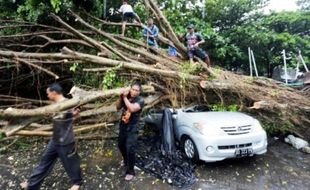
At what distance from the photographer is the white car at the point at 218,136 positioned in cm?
616

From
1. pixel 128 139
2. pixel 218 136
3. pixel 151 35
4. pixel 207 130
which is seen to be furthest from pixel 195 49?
pixel 128 139

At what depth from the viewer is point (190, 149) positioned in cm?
661

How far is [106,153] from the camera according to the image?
270 inches

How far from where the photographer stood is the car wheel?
6.43 metres

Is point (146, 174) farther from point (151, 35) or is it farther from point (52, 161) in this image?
point (151, 35)

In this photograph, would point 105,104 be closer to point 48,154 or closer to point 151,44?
point 48,154

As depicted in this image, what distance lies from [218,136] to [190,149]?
761 mm

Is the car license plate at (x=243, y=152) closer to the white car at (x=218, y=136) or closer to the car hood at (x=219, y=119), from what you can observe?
the white car at (x=218, y=136)

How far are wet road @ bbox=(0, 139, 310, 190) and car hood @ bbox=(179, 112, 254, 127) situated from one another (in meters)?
0.92

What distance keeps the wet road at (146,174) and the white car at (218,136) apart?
0.37 metres

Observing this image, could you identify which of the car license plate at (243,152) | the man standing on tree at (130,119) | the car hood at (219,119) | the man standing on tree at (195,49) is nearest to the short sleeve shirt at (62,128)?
the man standing on tree at (130,119)

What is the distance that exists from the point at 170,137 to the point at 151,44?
8.89ft

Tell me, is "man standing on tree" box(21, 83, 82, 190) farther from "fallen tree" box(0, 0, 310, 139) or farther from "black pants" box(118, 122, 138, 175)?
"black pants" box(118, 122, 138, 175)

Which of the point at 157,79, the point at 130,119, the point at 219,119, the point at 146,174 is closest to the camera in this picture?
the point at 130,119
